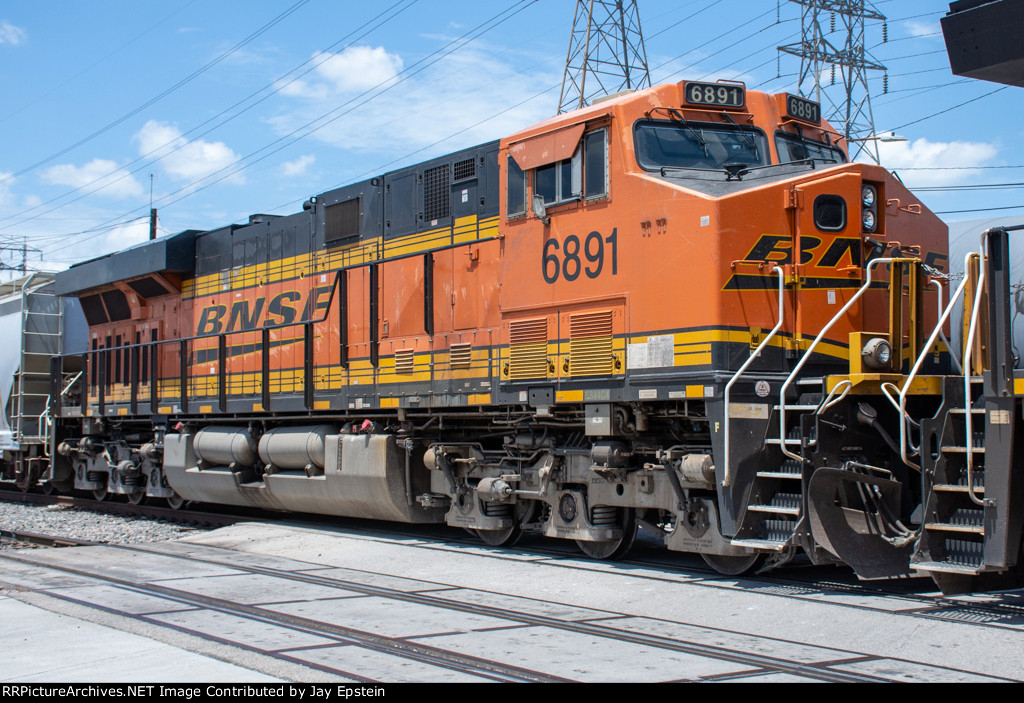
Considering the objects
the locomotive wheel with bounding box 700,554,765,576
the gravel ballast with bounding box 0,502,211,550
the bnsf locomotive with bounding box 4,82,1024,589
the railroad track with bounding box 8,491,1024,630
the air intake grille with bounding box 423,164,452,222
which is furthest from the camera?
the gravel ballast with bounding box 0,502,211,550

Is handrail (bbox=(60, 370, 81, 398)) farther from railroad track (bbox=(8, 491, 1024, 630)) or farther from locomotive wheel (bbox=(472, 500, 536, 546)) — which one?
locomotive wheel (bbox=(472, 500, 536, 546))

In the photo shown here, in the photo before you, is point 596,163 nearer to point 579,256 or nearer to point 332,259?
point 579,256

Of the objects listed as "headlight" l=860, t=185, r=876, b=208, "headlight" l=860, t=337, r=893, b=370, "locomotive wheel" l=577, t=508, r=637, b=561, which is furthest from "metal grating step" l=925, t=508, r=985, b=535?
"locomotive wheel" l=577, t=508, r=637, b=561

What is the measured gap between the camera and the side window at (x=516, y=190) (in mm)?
9781

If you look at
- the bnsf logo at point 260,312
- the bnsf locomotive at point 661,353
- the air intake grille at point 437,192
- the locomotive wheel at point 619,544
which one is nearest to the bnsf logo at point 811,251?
the bnsf locomotive at point 661,353

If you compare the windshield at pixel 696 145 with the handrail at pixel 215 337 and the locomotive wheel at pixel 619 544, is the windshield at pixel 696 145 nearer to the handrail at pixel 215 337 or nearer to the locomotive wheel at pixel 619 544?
the locomotive wheel at pixel 619 544

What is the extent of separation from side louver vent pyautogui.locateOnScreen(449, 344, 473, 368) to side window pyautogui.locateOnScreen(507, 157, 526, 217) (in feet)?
4.92

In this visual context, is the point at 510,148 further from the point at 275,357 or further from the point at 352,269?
the point at 275,357

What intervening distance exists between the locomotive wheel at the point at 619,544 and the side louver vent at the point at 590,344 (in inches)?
56.1

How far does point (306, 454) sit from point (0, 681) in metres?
7.53

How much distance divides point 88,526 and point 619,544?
8.72 metres

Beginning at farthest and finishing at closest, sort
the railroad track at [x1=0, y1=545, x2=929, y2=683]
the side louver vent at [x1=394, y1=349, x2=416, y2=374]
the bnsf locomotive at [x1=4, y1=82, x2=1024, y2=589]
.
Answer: the side louver vent at [x1=394, y1=349, x2=416, y2=374] < the bnsf locomotive at [x1=4, y1=82, x2=1024, y2=589] < the railroad track at [x1=0, y1=545, x2=929, y2=683]

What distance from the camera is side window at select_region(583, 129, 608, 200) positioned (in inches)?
352

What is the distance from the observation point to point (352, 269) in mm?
12469
